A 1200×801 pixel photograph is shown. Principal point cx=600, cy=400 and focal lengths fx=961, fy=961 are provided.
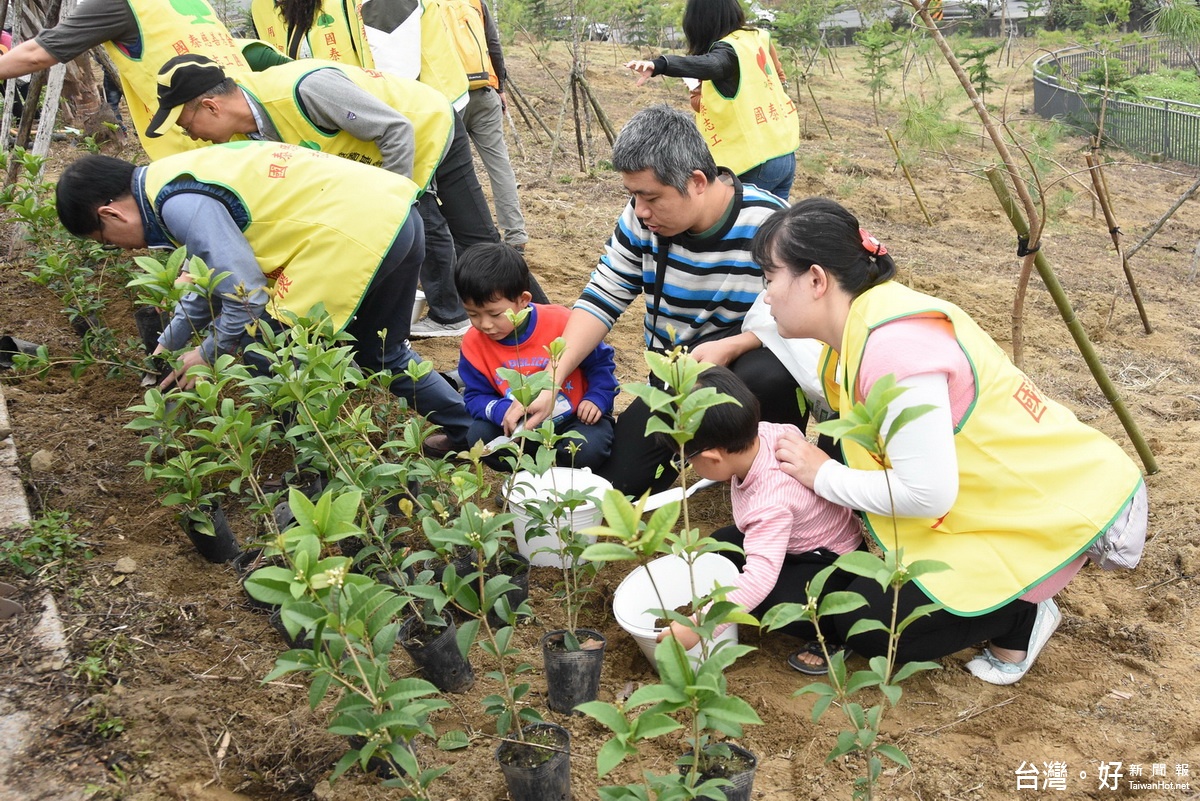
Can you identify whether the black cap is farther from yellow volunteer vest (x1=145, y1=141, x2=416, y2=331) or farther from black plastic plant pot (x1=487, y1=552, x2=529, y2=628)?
black plastic plant pot (x1=487, y1=552, x2=529, y2=628)

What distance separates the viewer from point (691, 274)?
2.92 meters

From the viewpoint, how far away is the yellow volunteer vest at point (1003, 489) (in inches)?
81.0

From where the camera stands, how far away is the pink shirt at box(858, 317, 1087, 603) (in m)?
1.94

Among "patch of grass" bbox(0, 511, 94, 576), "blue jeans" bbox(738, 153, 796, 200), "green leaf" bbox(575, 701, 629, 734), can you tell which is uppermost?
"blue jeans" bbox(738, 153, 796, 200)

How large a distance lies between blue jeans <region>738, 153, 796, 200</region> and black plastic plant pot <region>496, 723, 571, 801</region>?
2960 millimetres

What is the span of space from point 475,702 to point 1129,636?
1652 millimetres

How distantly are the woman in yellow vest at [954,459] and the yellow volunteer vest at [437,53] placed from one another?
254cm

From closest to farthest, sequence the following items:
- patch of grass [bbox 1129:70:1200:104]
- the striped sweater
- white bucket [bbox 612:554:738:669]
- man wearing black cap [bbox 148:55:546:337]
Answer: white bucket [bbox 612:554:738:669], the striped sweater, man wearing black cap [bbox 148:55:546:337], patch of grass [bbox 1129:70:1200:104]

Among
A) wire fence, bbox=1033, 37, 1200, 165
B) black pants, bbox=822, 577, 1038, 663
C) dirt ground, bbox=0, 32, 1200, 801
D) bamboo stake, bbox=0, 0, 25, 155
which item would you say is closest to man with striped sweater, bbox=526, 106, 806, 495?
dirt ground, bbox=0, 32, 1200, 801

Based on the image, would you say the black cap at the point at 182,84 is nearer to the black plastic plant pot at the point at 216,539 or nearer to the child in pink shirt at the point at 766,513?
the black plastic plant pot at the point at 216,539

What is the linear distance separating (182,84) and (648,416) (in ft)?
5.67

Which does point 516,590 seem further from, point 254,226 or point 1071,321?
point 1071,321

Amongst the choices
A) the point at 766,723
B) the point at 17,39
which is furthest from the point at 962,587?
the point at 17,39

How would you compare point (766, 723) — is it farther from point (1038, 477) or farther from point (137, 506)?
point (137, 506)
